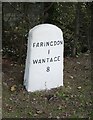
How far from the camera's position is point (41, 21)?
7.82 m

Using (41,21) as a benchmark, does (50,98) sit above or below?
below

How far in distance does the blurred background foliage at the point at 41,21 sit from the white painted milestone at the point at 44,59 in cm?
135

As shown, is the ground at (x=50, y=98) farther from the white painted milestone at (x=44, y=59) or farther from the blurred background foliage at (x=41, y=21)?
the blurred background foliage at (x=41, y=21)

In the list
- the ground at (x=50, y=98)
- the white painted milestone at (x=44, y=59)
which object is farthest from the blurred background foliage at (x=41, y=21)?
the white painted milestone at (x=44, y=59)

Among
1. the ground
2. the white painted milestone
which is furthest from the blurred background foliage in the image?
the white painted milestone

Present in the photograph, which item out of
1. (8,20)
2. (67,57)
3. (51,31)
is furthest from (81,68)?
(8,20)

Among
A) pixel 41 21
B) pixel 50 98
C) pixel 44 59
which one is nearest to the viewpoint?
pixel 50 98

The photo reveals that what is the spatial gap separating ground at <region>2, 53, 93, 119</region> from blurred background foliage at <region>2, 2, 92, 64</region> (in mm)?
858

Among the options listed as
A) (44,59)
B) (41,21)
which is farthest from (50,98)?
(41,21)

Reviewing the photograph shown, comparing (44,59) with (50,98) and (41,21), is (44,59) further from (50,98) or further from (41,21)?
(41,21)

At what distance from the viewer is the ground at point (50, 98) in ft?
18.0

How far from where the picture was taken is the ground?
5496mm

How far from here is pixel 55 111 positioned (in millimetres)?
5551

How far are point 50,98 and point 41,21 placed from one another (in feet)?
7.89
